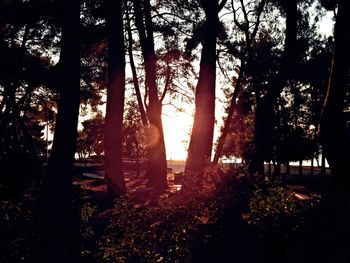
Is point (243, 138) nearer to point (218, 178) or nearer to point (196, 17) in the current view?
point (196, 17)

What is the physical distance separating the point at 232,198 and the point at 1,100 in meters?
30.0

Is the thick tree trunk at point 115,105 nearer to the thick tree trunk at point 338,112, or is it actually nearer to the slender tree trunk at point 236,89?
the thick tree trunk at point 338,112

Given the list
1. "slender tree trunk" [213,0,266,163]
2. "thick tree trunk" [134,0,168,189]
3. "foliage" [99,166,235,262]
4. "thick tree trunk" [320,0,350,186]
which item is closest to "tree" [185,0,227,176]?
"thick tree trunk" [320,0,350,186]

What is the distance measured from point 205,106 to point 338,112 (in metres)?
4.68

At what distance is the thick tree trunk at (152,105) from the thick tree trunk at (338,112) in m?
11.6

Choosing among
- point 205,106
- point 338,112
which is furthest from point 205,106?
point 338,112

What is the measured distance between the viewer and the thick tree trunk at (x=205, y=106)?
10836 mm

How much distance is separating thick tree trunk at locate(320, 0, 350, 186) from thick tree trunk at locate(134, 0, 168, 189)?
11.6 m

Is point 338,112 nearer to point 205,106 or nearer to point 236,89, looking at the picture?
point 205,106

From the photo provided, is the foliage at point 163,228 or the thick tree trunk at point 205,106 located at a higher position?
the thick tree trunk at point 205,106

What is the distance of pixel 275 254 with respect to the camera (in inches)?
182

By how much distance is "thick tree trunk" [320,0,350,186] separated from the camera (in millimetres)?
6488

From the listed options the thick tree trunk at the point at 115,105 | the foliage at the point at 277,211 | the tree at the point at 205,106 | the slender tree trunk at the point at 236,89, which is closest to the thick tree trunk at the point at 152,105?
the slender tree trunk at the point at 236,89

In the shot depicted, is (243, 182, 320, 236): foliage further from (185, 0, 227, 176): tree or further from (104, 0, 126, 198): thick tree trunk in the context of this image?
(104, 0, 126, 198): thick tree trunk
